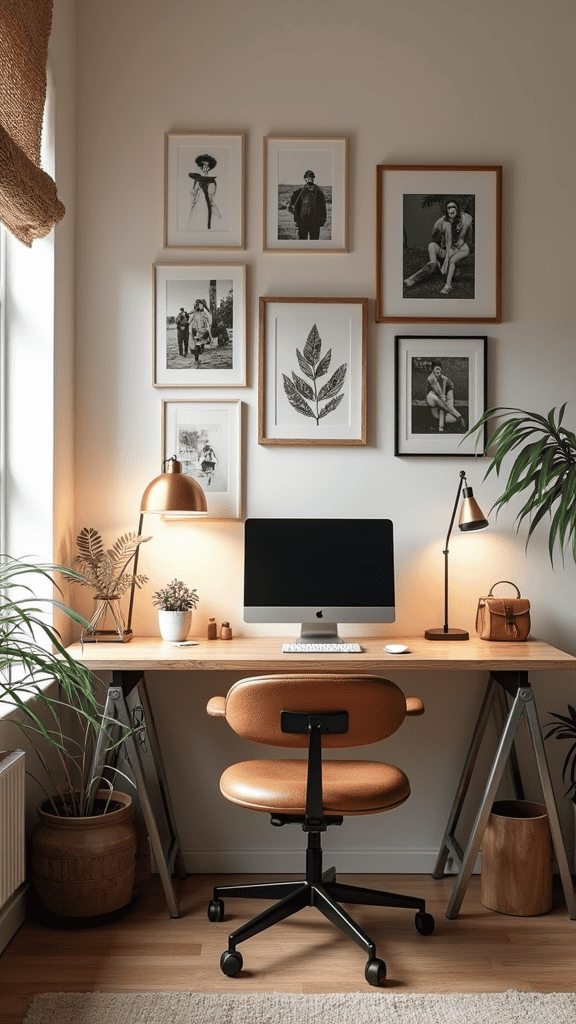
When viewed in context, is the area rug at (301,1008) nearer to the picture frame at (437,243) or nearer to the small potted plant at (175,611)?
the small potted plant at (175,611)

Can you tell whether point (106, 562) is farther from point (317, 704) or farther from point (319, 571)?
point (317, 704)

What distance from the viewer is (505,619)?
9.86 feet

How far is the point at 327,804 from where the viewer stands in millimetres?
2332

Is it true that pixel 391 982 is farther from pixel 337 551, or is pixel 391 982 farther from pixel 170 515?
pixel 170 515

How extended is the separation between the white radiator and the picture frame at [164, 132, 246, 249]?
191cm

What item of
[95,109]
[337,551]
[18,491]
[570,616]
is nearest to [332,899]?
[337,551]

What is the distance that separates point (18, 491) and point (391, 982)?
1.90 meters

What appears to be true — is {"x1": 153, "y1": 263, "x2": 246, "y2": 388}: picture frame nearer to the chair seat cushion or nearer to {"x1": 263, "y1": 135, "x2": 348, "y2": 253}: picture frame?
{"x1": 263, "y1": 135, "x2": 348, "y2": 253}: picture frame

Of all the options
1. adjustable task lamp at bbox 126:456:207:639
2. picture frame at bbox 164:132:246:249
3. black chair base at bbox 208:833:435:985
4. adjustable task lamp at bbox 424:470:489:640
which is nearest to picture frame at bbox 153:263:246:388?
picture frame at bbox 164:132:246:249

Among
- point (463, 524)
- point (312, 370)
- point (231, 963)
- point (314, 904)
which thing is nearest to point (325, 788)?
point (314, 904)

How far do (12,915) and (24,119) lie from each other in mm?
2288

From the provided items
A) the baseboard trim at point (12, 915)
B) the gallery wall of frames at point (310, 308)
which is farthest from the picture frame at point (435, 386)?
the baseboard trim at point (12, 915)

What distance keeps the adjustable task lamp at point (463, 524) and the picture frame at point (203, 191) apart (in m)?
1.22

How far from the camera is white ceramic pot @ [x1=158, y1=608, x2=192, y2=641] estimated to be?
9.94ft
